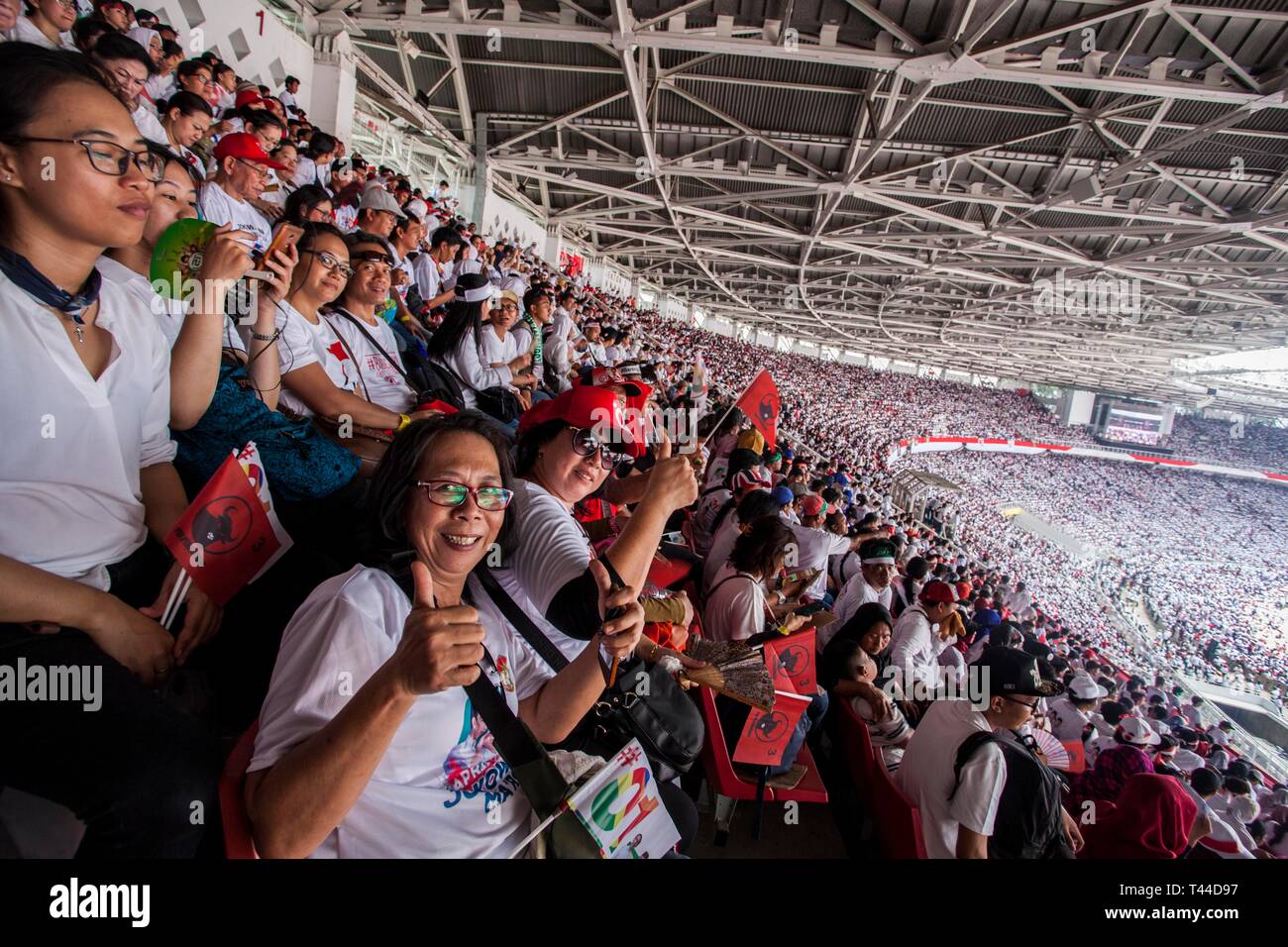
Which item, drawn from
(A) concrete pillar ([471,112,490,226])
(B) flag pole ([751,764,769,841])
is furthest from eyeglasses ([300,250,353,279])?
(A) concrete pillar ([471,112,490,226])

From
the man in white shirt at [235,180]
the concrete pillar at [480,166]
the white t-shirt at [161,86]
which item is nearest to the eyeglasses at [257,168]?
the man in white shirt at [235,180]

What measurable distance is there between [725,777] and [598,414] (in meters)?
1.64

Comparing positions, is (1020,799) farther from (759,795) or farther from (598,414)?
(598,414)

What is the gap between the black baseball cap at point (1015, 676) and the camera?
2477 mm

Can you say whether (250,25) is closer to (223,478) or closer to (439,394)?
(439,394)

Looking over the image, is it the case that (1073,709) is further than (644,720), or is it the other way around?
(1073,709)

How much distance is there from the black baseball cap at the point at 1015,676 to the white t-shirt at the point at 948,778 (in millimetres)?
200

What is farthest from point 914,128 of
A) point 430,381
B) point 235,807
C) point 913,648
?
point 235,807

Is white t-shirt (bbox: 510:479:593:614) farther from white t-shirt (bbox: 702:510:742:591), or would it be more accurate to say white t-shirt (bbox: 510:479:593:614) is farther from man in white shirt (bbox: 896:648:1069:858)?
white t-shirt (bbox: 702:510:742:591)

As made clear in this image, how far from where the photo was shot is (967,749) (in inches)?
87.0

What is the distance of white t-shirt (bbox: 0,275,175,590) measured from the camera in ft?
3.93

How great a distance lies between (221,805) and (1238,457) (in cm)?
6213

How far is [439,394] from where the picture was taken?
135 inches
